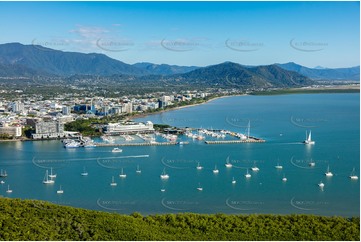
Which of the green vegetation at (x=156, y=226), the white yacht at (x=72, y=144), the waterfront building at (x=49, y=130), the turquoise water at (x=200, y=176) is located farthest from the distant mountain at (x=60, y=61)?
the green vegetation at (x=156, y=226)

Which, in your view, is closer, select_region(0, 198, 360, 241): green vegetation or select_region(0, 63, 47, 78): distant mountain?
select_region(0, 198, 360, 241): green vegetation

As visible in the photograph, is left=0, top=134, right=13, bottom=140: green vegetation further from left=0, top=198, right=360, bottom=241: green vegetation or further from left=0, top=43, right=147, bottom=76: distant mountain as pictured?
left=0, top=43, right=147, bottom=76: distant mountain

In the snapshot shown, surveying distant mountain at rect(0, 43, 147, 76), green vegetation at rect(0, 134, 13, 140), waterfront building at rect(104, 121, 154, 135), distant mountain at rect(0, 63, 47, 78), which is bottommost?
green vegetation at rect(0, 134, 13, 140)

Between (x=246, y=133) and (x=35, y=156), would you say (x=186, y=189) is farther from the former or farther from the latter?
(x=246, y=133)

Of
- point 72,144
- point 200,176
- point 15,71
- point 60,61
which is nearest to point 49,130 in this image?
point 72,144

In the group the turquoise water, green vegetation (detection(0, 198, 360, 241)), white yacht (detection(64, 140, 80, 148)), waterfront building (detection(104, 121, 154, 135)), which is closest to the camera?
green vegetation (detection(0, 198, 360, 241))

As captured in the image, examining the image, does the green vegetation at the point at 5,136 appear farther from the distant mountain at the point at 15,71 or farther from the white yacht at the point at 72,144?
the distant mountain at the point at 15,71

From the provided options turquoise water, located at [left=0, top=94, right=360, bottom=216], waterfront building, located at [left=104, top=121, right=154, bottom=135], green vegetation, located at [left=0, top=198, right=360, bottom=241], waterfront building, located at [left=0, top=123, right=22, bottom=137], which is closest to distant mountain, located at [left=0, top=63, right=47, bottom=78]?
waterfront building, located at [left=0, top=123, right=22, bottom=137]

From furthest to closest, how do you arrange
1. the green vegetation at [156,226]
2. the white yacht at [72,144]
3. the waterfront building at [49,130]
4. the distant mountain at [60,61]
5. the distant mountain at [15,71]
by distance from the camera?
the distant mountain at [60,61] < the distant mountain at [15,71] < the waterfront building at [49,130] < the white yacht at [72,144] < the green vegetation at [156,226]
